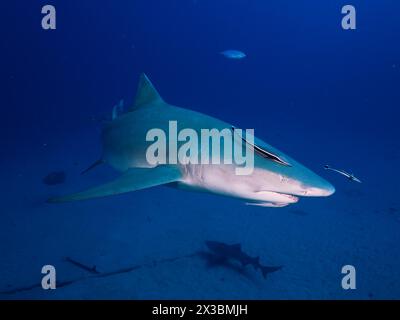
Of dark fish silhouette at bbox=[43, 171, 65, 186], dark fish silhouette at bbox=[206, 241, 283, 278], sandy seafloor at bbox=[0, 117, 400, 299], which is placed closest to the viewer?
sandy seafloor at bbox=[0, 117, 400, 299]

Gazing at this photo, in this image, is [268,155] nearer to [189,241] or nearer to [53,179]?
[189,241]

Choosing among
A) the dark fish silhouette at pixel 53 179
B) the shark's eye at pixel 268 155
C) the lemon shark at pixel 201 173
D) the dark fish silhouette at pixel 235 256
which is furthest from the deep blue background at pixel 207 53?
the shark's eye at pixel 268 155

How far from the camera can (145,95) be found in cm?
585

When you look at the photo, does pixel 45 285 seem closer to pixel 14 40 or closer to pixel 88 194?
pixel 88 194

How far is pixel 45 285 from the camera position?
18.0 feet

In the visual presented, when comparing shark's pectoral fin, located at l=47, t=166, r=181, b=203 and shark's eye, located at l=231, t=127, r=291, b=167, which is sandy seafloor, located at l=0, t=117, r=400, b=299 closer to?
shark's pectoral fin, located at l=47, t=166, r=181, b=203

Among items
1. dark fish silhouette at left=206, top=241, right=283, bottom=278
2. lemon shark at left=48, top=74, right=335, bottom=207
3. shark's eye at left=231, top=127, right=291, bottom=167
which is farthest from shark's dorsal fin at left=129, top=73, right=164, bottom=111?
dark fish silhouette at left=206, top=241, right=283, bottom=278

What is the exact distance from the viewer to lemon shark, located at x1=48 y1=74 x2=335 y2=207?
3.30 metres

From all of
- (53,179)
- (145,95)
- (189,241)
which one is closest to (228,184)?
(145,95)

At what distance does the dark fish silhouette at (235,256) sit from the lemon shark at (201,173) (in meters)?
2.83

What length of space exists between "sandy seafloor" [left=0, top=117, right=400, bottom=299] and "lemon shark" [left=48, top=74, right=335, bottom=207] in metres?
2.38

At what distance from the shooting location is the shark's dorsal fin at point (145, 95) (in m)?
5.70

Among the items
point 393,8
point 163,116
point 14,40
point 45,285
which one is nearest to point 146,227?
point 45,285

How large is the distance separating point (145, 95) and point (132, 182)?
A: 264 centimetres
